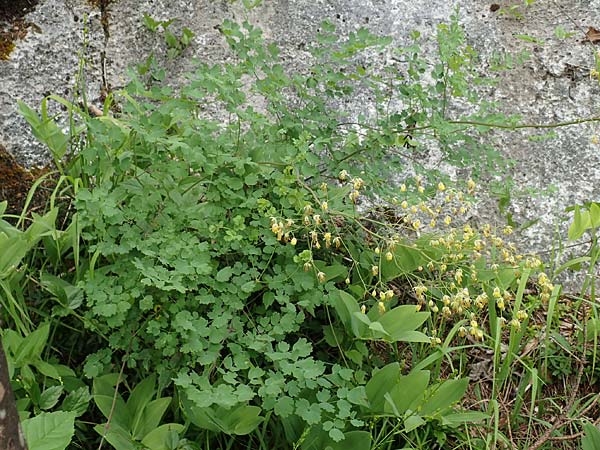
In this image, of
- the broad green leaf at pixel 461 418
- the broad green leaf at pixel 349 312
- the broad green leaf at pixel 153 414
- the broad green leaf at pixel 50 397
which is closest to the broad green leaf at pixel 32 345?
the broad green leaf at pixel 50 397

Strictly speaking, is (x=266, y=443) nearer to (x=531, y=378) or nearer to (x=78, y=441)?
(x=78, y=441)

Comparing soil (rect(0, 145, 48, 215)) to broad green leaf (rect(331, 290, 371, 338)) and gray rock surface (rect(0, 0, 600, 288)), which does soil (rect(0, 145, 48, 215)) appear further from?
broad green leaf (rect(331, 290, 371, 338))

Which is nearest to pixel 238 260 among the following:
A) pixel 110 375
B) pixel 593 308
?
pixel 110 375

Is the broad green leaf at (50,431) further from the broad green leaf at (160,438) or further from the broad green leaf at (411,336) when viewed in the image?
the broad green leaf at (411,336)

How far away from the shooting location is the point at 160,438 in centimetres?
209

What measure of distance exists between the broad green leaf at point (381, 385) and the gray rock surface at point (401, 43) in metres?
1.08

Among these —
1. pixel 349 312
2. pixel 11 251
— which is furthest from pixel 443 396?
pixel 11 251

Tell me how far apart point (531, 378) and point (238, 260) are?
3.56 ft

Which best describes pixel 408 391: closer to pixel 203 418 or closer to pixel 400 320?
pixel 400 320

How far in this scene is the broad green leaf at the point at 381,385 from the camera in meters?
2.22

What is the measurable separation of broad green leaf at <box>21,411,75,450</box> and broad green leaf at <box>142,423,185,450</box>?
28 centimetres

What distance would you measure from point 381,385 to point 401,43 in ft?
5.67

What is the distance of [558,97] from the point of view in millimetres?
3316

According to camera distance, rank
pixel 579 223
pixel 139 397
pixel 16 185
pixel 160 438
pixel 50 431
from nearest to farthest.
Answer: pixel 50 431 → pixel 160 438 → pixel 139 397 → pixel 579 223 → pixel 16 185
